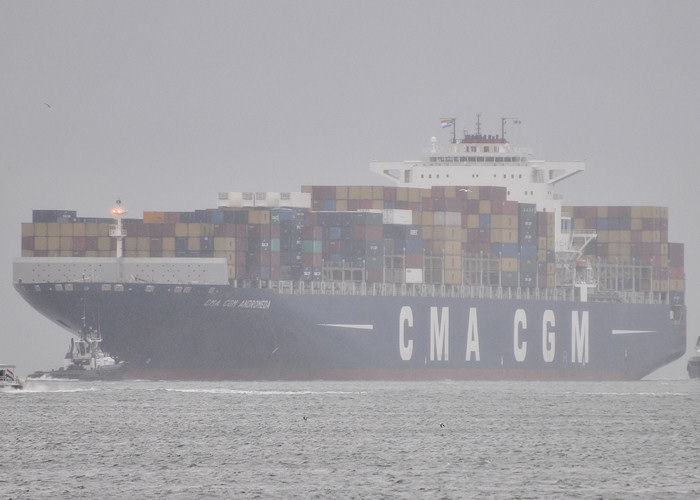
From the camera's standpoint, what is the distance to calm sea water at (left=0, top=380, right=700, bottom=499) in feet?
127

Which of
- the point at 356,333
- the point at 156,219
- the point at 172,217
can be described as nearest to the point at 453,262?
the point at 356,333

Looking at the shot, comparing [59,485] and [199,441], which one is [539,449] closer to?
[199,441]

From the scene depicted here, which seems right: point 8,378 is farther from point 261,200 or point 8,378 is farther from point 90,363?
point 261,200

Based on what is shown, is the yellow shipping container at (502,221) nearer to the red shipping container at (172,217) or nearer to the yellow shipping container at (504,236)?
the yellow shipping container at (504,236)

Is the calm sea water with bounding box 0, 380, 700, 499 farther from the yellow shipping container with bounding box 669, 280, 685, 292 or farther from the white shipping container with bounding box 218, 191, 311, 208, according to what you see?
the yellow shipping container with bounding box 669, 280, 685, 292

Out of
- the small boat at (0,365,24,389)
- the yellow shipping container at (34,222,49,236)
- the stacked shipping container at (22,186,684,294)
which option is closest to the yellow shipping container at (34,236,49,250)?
the stacked shipping container at (22,186,684,294)

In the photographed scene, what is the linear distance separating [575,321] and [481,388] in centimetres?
1347

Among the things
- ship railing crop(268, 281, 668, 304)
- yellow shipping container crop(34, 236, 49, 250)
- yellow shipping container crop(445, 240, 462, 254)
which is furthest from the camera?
yellow shipping container crop(445, 240, 462, 254)

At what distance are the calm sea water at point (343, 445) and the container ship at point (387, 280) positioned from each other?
3.63 meters

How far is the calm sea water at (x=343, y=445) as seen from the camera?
3862 centimetres

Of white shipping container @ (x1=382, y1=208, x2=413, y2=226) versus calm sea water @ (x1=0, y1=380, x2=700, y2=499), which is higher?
white shipping container @ (x1=382, y1=208, x2=413, y2=226)

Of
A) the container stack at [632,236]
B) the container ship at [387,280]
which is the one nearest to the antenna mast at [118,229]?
the container ship at [387,280]

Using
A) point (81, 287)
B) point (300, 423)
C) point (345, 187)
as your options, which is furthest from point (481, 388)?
point (300, 423)

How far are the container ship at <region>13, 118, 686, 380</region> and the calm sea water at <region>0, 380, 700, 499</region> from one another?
3633mm
